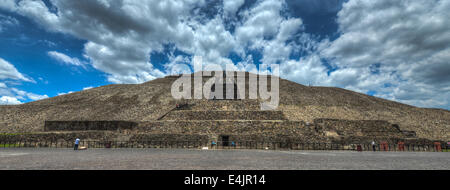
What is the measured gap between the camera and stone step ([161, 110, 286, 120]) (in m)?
26.6

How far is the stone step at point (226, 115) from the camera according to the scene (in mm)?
26641

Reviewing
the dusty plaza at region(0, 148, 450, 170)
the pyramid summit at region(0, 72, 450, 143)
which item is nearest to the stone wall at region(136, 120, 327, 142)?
the pyramid summit at region(0, 72, 450, 143)

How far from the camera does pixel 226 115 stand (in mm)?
27578

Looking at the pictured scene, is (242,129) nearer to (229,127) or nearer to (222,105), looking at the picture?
(229,127)

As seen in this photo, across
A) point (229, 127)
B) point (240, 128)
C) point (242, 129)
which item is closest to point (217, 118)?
point (229, 127)

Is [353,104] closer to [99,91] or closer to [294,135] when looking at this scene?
[294,135]

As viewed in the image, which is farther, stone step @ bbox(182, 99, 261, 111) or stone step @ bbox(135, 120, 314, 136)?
stone step @ bbox(182, 99, 261, 111)

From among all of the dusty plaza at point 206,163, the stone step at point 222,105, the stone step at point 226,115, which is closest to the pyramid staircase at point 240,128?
the stone step at point 226,115

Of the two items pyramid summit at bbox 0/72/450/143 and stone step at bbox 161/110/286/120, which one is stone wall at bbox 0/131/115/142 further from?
stone step at bbox 161/110/286/120

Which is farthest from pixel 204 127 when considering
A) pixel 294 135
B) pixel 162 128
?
pixel 294 135

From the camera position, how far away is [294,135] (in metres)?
20.9

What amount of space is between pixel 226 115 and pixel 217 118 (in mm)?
1320
